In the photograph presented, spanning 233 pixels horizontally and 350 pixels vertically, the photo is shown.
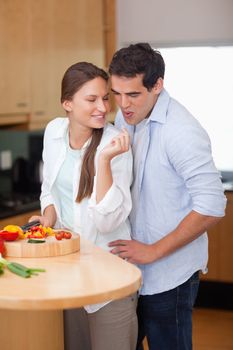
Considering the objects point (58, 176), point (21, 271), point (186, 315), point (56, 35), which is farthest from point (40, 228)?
point (56, 35)

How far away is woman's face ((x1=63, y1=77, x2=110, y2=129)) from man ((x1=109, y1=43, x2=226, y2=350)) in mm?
51

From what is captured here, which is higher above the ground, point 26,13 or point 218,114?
point 26,13

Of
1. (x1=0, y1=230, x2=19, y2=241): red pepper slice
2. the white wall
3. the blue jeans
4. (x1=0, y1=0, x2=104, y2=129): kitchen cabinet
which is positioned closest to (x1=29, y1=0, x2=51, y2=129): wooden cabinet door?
(x1=0, y1=0, x2=104, y2=129): kitchen cabinet

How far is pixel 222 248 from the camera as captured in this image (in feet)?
17.0

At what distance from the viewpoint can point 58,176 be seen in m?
2.48

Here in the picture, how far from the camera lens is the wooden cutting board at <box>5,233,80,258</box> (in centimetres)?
219

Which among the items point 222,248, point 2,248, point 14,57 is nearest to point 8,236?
point 2,248

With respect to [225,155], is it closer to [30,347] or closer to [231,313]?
[231,313]

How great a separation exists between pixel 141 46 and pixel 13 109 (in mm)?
2398

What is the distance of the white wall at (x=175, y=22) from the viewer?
545 cm

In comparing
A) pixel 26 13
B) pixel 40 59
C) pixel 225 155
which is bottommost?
pixel 225 155

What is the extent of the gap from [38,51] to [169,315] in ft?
9.24

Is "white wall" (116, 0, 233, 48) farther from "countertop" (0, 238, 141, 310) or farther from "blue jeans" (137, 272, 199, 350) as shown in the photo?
"countertop" (0, 238, 141, 310)

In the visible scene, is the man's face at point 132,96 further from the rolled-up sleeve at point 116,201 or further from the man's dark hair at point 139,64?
the rolled-up sleeve at point 116,201
